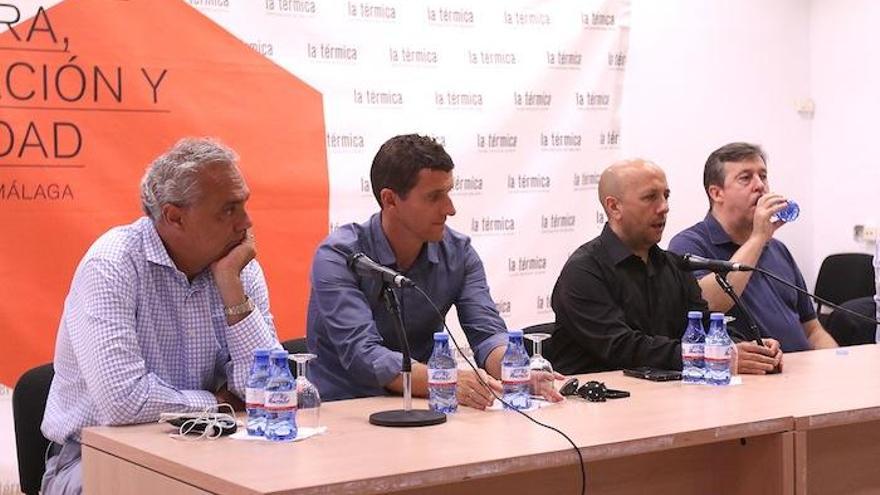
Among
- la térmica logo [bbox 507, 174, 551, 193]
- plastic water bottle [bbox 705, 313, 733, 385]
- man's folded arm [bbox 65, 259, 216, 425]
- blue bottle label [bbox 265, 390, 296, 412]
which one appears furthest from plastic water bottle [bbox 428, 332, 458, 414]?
la térmica logo [bbox 507, 174, 551, 193]

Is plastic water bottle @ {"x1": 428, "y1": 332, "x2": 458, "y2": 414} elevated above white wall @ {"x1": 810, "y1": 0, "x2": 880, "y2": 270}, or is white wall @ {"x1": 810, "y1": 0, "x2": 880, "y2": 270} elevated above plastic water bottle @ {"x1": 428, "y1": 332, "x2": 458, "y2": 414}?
white wall @ {"x1": 810, "y1": 0, "x2": 880, "y2": 270}

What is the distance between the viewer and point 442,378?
255 centimetres

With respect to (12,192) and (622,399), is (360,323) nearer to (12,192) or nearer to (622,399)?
(622,399)

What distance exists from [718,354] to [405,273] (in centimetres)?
88

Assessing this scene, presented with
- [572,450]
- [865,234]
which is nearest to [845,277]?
[865,234]

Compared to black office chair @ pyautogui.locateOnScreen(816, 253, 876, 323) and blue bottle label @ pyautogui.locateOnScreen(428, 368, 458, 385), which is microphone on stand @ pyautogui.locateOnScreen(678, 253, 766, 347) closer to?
blue bottle label @ pyautogui.locateOnScreen(428, 368, 458, 385)

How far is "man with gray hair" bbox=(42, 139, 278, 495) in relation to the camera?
252cm

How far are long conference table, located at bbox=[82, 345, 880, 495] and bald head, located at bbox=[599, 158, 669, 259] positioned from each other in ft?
2.09

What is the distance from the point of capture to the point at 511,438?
2262mm

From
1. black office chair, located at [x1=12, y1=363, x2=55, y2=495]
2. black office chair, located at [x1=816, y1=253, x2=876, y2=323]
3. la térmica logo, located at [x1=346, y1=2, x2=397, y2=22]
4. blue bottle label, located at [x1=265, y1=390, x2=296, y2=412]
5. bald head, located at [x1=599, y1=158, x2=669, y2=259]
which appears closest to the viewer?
blue bottle label, located at [x1=265, y1=390, x2=296, y2=412]

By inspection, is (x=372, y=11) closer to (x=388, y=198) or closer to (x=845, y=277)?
(x=388, y=198)

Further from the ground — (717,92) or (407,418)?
(717,92)

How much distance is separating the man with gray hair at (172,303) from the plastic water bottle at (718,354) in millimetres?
1088

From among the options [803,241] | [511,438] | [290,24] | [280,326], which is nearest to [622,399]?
[511,438]
